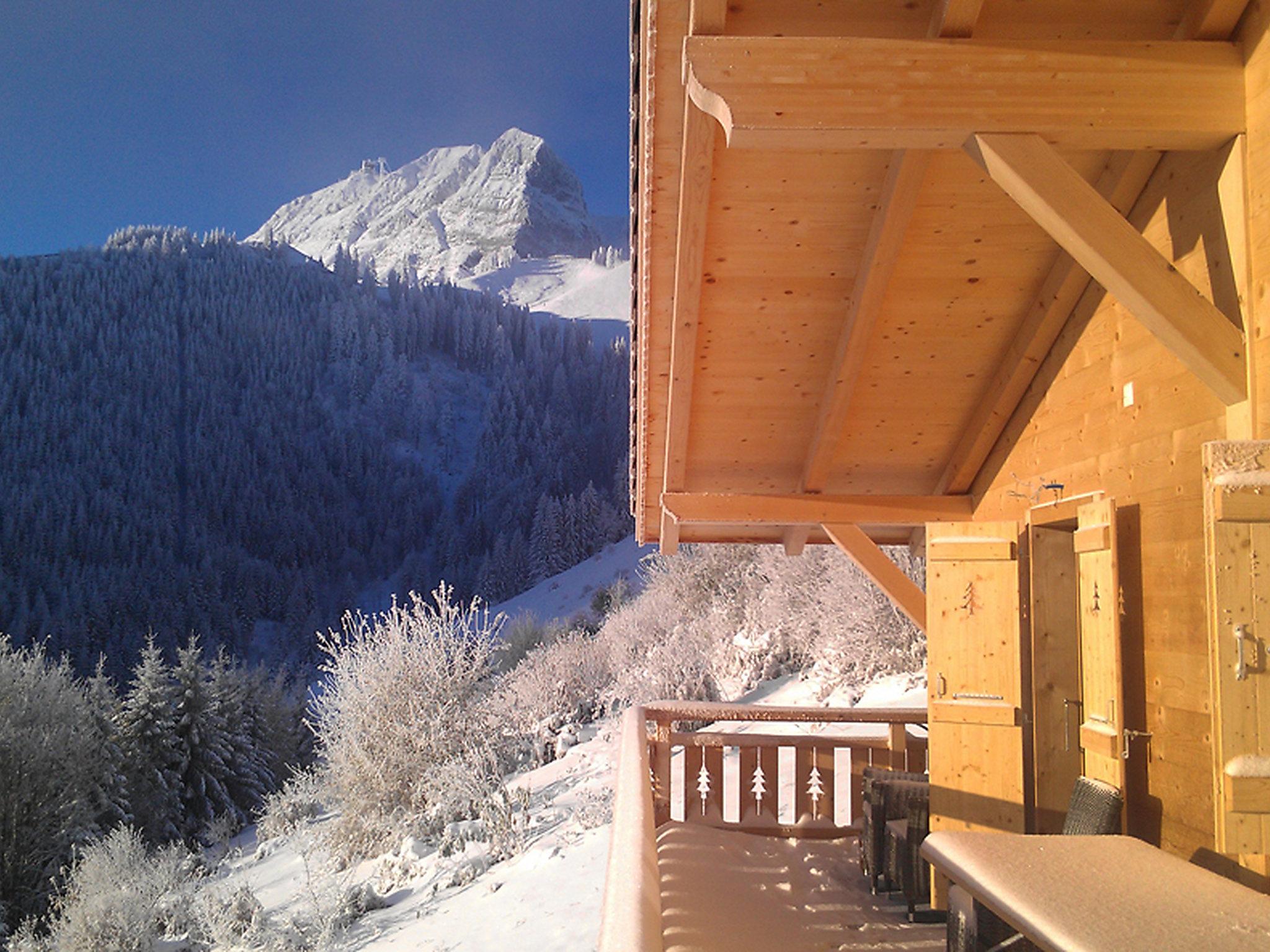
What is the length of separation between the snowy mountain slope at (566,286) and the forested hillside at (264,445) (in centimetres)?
4042

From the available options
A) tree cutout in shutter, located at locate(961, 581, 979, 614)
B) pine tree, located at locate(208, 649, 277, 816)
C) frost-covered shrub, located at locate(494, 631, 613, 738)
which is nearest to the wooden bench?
tree cutout in shutter, located at locate(961, 581, 979, 614)

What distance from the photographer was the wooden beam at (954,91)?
102 inches

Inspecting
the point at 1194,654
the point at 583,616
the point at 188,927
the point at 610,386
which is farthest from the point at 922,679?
the point at 610,386

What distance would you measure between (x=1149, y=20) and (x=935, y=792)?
3.23 metres

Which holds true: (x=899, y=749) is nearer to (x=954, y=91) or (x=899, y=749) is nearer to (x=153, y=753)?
(x=954, y=91)

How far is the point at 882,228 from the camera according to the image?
3.52m

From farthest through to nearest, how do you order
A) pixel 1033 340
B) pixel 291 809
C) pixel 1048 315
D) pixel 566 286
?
pixel 566 286, pixel 291 809, pixel 1033 340, pixel 1048 315

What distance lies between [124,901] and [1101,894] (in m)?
15.8

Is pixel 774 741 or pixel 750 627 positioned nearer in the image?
pixel 774 741

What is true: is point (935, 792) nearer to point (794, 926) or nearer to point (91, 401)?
point (794, 926)

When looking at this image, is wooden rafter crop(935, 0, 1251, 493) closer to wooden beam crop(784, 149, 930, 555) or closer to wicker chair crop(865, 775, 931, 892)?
wooden beam crop(784, 149, 930, 555)

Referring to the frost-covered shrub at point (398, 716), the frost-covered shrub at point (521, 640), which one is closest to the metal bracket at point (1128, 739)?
the frost-covered shrub at point (398, 716)

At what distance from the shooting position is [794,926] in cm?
376

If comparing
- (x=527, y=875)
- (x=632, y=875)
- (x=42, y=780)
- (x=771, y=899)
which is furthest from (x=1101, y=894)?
(x=42, y=780)
